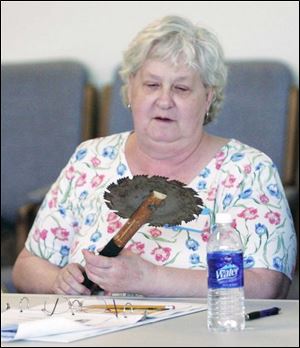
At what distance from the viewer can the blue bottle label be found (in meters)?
1.85

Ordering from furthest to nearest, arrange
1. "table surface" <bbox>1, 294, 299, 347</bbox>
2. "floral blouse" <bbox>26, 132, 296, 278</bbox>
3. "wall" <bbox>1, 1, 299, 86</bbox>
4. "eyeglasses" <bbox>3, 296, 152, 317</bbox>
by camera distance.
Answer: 1. "wall" <bbox>1, 1, 299, 86</bbox>
2. "floral blouse" <bbox>26, 132, 296, 278</bbox>
3. "eyeglasses" <bbox>3, 296, 152, 317</bbox>
4. "table surface" <bbox>1, 294, 299, 347</bbox>

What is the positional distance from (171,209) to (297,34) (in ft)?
5.24

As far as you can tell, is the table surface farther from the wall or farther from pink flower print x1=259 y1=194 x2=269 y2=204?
the wall

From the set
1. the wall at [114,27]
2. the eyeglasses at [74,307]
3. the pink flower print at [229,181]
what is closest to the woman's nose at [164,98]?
the pink flower print at [229,181]

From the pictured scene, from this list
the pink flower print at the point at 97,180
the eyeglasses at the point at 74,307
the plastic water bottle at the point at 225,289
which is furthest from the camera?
the pink flower print at the point at 97,180

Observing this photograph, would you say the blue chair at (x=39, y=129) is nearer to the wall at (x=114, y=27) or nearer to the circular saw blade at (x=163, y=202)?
the wall at (x=114, y=27)

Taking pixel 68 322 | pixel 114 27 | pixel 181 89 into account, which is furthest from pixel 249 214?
pixel 114 27

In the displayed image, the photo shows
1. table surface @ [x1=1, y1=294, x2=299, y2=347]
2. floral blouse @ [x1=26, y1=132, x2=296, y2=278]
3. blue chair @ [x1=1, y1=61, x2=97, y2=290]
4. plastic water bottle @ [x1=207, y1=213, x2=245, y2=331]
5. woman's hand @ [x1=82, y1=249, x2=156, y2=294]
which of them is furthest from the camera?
blue chair @ [x1=1, y1=61, x2=97, y2=290]

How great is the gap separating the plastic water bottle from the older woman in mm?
584

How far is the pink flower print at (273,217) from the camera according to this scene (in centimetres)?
260

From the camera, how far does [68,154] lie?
3893 millimetres

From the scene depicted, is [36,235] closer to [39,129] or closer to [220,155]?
[220,155]

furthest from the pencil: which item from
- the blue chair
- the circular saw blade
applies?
the blue chair

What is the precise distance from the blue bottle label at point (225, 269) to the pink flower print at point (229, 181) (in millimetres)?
830
